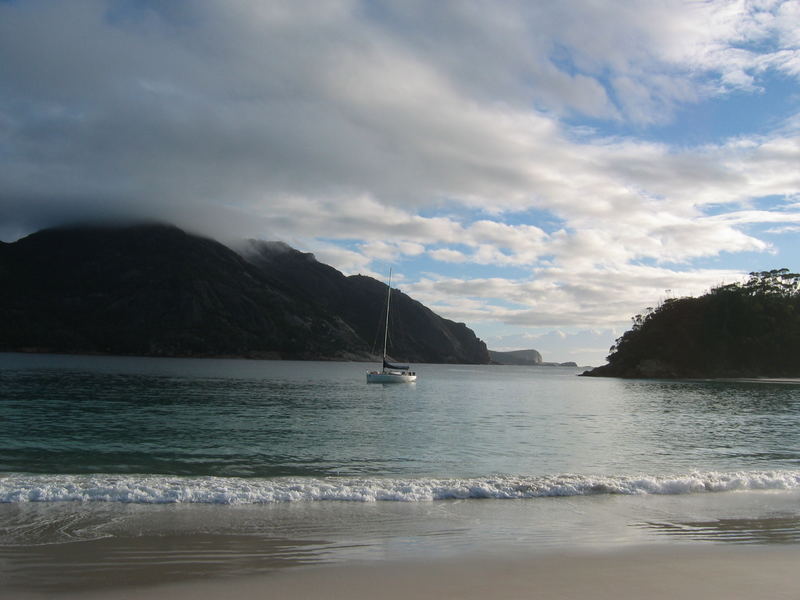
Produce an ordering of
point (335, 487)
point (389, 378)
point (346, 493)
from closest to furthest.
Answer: point (346, 493), point (335, 487), point (389, 378)

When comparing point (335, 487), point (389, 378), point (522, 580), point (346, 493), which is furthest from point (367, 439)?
point (389, 378)

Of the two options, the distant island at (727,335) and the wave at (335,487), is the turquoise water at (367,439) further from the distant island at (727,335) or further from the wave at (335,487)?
the distant island at (727,335)

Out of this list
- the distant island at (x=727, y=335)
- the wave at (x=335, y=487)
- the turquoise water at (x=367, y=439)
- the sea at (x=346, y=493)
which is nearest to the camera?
the sea at (x=346, y=493)

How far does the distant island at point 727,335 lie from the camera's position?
155875mm

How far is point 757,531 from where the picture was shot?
13.6 meters

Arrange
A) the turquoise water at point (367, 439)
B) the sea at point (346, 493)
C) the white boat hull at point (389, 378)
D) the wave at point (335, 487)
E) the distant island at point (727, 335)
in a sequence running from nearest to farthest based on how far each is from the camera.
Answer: the sea at point (346, 493), the wave at point (335, 487), the turquoise water at point (367, 439), the white boat hull at point (389, 378), the distant island at point (727, 335)

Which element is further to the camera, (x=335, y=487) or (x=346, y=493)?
(x=335, y=487)

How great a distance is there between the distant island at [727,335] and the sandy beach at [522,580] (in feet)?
544

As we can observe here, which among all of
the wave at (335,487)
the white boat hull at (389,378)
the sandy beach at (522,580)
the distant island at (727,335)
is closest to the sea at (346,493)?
the wave at (335,487)

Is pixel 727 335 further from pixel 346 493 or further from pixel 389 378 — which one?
pixel 346 493

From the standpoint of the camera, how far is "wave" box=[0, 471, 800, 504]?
50.5ft

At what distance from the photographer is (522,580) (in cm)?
972

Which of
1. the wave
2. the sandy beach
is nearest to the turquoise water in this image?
the wave

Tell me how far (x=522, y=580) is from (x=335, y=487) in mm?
8507
